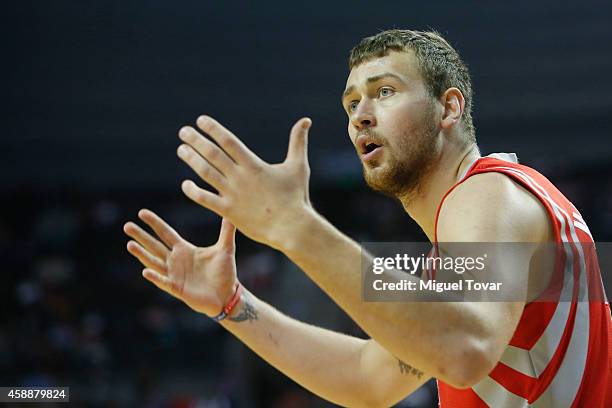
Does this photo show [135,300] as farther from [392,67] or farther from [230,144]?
[230,144]

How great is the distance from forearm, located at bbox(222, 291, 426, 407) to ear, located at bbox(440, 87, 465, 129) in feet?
2.80

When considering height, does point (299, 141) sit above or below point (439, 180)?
below

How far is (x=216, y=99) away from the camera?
982 cm

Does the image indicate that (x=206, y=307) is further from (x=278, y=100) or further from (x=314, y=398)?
(x=278, y=100)

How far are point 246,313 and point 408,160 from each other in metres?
0.81

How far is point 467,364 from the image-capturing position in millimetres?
1922

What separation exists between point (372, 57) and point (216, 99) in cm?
704

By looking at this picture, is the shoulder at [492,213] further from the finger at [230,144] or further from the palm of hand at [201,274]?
the palm of hand at [201,274]

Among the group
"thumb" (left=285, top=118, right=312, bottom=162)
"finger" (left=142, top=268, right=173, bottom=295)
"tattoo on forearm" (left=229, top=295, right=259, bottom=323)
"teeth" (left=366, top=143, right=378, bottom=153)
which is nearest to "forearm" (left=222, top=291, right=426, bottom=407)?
"tattoo on forearm" (left=229, top=295, right=259, bottom=323)

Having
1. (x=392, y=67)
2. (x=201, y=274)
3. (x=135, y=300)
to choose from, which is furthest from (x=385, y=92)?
(x=135, y=300)

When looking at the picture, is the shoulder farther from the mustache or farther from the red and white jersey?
the mustache

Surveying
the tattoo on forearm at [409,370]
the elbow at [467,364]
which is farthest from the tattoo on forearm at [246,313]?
the elbow at [467,364]

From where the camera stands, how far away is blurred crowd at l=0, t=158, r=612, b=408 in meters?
8.02

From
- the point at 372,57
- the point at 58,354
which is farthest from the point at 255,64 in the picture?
the point at 372,57
